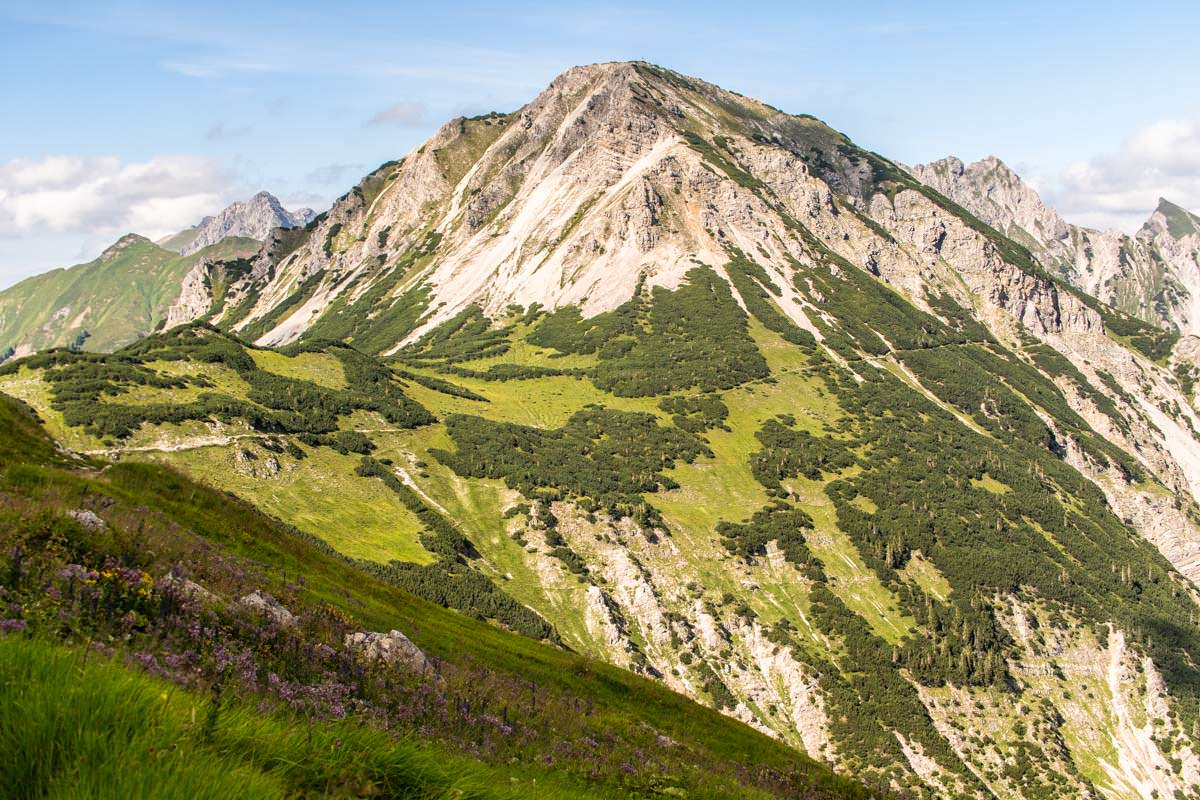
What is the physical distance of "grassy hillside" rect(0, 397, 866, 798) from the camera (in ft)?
13.7

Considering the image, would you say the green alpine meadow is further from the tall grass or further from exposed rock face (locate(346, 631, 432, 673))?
Result: exposed rock face (locate(346, 631, 432, 673))

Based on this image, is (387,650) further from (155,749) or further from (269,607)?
(155,749)

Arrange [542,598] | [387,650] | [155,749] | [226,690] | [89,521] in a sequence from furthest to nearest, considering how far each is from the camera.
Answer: [542,598] → [387,650] → [89,521] → [226,690] → [155,749]

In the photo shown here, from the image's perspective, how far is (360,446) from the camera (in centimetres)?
12744

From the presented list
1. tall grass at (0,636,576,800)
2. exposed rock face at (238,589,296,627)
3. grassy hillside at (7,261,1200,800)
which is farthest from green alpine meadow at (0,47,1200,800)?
grassy hillside at (7,261,1200,800)

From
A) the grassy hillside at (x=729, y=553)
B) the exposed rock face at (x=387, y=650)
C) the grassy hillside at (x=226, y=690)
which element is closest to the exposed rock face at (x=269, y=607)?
the grassy hillside at (x=226, y=690)

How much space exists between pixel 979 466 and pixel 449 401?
133430mm

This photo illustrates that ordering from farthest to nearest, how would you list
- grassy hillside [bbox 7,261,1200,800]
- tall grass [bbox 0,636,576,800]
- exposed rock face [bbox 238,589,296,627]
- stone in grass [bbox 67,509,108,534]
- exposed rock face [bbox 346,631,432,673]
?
1. grassy hillside [bbox 7,261,1200,800]
2. exposed rock face [bbox 346,631,432,673]
3. exposed rock face [bbox 238,589,296,627]
4. stone in grass [bbox 67,509,108,534]
5. tall grass [bbox 0,636,576,800]

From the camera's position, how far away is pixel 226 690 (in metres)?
7.46

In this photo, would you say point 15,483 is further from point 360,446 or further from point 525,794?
point 360,446

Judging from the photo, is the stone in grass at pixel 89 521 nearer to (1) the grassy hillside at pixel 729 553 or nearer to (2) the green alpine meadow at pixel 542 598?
(2) the green alpine meadow at pixel 542 598

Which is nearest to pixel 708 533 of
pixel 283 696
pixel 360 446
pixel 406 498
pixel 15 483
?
pixel 406 498

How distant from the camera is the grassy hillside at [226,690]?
418 centimetres

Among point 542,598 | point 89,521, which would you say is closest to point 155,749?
point 89,521
